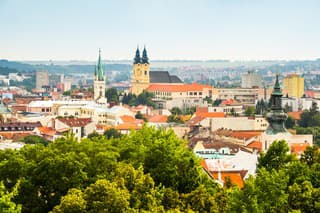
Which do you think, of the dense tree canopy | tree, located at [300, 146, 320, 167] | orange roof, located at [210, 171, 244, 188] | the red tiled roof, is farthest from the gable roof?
tree, located at [300, 146, 320, 167]

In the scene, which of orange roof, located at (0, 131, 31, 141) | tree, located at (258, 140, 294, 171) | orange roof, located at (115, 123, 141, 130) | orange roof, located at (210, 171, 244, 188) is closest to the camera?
tree, located at (258, 140, 294, 171)

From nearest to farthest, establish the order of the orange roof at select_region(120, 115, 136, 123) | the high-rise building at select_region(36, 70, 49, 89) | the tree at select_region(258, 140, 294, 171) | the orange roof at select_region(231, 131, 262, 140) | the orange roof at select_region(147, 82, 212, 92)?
the tree at select_region(258, 140, 294, 171) < the orange roof at select_region(231, 131, 262, 140) < the orange roof at select_region(120, 115, 136, 123) < the orange roof at select_region(147, 82, 212, 92) < the high-rise building at select_region(36, 70, 49, 89)

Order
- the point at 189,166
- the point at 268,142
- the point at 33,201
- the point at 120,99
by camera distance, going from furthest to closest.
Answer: the point at 120,99 → the point at 268,142 → the point at 189,166 → the point at 33,201

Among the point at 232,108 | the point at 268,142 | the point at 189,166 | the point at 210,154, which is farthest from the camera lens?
the point at 232,108

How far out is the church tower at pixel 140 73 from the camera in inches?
4392

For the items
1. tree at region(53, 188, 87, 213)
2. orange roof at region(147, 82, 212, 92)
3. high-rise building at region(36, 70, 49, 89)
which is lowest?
high-rise building at region(36, 70, 49, 89)

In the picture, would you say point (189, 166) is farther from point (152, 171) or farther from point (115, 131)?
point (115, 131)

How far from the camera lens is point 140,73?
111625 millimetres

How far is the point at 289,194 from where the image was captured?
19.5 meters

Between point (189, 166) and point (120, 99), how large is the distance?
7837cm

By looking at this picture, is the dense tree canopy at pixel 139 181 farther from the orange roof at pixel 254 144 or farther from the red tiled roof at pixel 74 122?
the red tiled roof at pixel 74 122

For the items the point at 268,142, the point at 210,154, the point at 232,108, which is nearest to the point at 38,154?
the point at 268,142

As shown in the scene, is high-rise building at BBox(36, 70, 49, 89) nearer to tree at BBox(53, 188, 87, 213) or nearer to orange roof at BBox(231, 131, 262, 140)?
orange roof at BBox(231, 131, 262, 140)

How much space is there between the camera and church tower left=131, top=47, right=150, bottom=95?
11156cm
